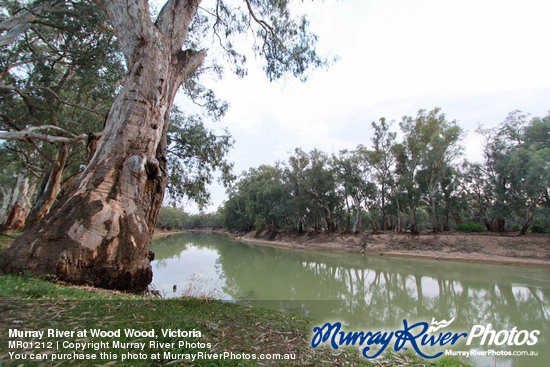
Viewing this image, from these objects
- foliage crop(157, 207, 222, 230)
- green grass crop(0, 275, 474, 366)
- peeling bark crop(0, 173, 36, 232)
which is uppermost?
peeling bark crop(0, 173, 36, 232)

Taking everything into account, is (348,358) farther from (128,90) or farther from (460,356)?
(128,90)

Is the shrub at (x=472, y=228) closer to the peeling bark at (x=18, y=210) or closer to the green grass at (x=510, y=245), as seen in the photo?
the green grass at (x=510, y=245)

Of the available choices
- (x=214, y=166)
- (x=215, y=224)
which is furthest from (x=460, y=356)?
(x=215, y=224)

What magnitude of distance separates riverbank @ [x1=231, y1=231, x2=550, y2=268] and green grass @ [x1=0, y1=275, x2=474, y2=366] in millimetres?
14329

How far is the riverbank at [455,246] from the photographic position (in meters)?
12.3

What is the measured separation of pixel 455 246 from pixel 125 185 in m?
17.6

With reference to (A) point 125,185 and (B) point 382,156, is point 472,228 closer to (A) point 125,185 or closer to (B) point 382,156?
(B) point 382,156

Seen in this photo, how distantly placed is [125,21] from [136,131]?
227 cm

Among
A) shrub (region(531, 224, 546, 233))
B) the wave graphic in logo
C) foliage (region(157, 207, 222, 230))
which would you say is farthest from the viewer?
foliage (region(157, 207, 222, 230))

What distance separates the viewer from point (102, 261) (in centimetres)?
319

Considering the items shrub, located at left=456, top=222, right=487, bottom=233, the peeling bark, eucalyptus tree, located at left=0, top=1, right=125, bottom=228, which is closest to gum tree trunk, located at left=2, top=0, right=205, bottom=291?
eucalyptus tree, located at left=0, top=1, right=125, bottom=228

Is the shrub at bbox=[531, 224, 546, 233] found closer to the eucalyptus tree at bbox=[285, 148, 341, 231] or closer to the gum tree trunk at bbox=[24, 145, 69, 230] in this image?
the eucalyptus tree at bbox=[285, 148, 341, 231]

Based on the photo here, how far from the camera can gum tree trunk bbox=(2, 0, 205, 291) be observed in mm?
2980

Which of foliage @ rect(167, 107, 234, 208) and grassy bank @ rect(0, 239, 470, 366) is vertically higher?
foliage @ rect(167, 107, 234, 208)
